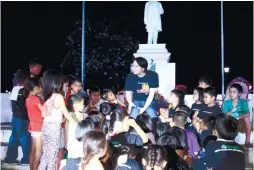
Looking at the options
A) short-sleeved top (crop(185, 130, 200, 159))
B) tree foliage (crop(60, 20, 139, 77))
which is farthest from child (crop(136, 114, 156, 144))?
tree foliage (crop(60, 20, 139, 77))

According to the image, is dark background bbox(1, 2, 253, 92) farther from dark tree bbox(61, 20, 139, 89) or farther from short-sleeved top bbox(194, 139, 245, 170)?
short-sleeved top bbox(194, 139, 245, 170)

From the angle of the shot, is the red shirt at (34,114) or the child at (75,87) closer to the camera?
the red shirt at (34,114)

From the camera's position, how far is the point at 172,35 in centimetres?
3425

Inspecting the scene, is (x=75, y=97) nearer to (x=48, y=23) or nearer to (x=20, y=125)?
(x=20, y=125)

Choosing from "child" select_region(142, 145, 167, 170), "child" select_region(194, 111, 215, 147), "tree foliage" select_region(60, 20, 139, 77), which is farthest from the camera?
"tree foliage" select_region(60, 20, 139, 77)

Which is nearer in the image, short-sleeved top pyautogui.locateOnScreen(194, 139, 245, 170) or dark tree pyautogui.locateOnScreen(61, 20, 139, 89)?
short-sleeved top pyautogui.locateOnScreen(194, 139, 245, 170)

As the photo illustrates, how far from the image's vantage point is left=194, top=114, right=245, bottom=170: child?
4.50 meters

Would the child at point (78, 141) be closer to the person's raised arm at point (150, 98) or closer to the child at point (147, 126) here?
the child at point (147, 126)

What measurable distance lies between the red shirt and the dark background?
27.4m

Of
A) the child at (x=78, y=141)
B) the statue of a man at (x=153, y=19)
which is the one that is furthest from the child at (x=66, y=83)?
the statue of a man at (x=153, y=19)

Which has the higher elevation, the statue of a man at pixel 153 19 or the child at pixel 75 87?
the statue of a man at pixel 153 19

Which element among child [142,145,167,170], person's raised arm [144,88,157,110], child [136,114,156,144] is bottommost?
child [142,145,167,170]

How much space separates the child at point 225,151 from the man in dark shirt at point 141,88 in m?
2.32

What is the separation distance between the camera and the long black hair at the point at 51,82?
575cm
